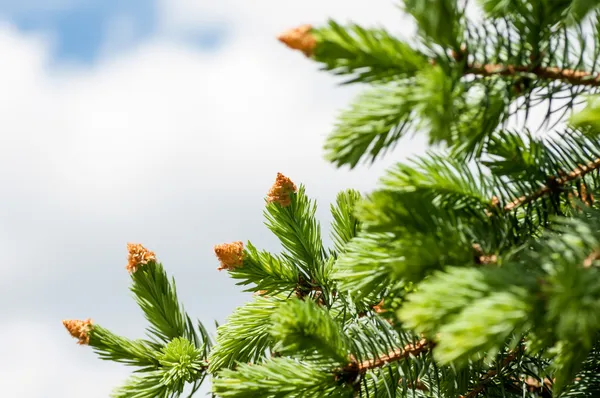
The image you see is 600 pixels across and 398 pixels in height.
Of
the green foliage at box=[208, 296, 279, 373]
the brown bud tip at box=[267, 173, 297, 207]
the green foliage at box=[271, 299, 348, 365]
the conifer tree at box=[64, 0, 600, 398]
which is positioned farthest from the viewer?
the brown bud tip at box=[267, 173, 297, 207]

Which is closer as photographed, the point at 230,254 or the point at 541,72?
the point at 541,72

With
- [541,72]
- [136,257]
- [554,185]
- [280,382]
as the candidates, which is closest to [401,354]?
[280,382]

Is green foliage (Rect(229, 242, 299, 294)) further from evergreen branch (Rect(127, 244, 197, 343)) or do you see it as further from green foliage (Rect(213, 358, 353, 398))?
green foliage (Rect(213, 358, 353, 398))

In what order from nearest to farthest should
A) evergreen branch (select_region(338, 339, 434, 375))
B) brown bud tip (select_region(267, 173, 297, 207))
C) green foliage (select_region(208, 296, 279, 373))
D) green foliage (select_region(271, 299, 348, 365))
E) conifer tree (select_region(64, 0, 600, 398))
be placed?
1. conifer tree (select_region(64, 0, 600, 398))
2. green foliage (select_region(271, 299, 348, 365))
3. evergreen branch (select_region(338, 339, 434, 375))
4. green foliage (select_region(208, 296, 279, 373))
5. brown bud tip (select_region(267, 173, 297, 207))

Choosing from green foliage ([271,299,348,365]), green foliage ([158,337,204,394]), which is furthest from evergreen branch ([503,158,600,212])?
green foliage ([158,337,204,394])

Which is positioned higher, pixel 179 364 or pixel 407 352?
pixel 179 364

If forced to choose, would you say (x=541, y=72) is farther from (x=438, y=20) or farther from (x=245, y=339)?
(x=245, y=339)

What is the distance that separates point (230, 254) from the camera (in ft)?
3.81

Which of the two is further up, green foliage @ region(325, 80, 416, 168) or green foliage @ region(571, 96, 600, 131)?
green foliage @ region(325, 80, 416, 168)

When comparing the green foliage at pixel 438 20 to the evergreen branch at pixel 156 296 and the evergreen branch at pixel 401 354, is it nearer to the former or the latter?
the evergreen branch at pixel 401 354

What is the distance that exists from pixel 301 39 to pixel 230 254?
1.89ft

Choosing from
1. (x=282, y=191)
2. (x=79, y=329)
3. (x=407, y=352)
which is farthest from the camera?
(x=282, y=191)

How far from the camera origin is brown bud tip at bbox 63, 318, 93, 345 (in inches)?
43.2

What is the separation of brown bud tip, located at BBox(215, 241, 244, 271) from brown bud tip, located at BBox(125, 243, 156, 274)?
12 centimetres
